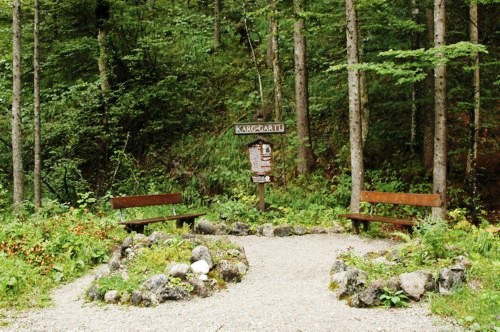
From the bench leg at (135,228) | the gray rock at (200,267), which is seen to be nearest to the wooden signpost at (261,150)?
the bench leg at (135,228)

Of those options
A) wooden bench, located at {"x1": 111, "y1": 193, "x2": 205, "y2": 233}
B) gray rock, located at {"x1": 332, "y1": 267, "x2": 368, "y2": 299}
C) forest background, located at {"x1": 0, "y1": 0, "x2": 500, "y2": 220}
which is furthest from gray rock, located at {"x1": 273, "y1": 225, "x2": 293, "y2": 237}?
gray rock, located at {"x1": 332, "y1": 267, "x2": 368, "y2": 299}

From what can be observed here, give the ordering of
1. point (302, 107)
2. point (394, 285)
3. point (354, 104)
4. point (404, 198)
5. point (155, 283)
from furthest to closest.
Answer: point (302, 107)
point (354, 104)
point (404, 198)
point (155, 283)
point (394, 285)

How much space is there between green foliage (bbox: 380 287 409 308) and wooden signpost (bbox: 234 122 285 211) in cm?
662

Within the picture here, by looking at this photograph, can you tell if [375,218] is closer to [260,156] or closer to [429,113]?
[260,156]

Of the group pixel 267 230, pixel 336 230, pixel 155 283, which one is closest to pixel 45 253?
pixel 155 283

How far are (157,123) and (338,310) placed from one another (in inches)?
519

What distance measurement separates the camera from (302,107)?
15016mm

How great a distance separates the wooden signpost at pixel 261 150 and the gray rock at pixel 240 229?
3.71 ft

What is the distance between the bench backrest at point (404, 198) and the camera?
10052 millimetres

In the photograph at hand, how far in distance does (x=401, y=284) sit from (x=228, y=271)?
265cm

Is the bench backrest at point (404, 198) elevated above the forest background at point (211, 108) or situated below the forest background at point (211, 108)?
below

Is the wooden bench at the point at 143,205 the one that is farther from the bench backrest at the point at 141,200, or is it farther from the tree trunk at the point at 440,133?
the tree trunk at the point at 440,133

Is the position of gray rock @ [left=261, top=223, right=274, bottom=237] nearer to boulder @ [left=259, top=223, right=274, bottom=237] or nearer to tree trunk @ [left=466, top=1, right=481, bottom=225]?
boulder @ [left=259, top=223, right=274, bottom=237]

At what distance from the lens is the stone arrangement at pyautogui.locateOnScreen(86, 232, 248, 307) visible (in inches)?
267
